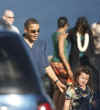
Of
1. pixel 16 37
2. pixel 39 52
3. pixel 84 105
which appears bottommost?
pixel 84 105

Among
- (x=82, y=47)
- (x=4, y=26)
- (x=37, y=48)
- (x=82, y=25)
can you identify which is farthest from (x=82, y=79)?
(x=4, y=26)

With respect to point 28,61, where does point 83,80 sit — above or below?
below

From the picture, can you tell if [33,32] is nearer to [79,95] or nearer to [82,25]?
[79,95]

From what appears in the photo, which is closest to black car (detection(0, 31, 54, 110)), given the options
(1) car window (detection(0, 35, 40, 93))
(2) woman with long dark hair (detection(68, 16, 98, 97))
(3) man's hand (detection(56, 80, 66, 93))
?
(1) car window (detection(0, 35, 40, 93))

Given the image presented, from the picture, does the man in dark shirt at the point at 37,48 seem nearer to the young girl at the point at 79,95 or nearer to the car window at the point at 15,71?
the young girl at the point at 79,95

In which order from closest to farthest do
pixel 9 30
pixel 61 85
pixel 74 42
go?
1. pixel 9 30
2. pixel 61 85
3. pixel 74 42

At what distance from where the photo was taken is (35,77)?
4715 mm

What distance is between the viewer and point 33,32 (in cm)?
779

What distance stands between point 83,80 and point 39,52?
0.60m

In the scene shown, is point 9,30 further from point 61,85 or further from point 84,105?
point 61,85

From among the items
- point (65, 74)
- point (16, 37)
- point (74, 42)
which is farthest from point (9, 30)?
point (74, 42)

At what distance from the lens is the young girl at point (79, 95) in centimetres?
739

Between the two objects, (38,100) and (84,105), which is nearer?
(38,100)

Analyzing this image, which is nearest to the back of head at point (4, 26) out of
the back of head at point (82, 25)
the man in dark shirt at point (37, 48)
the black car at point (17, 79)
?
the black car at point (17, 79)
